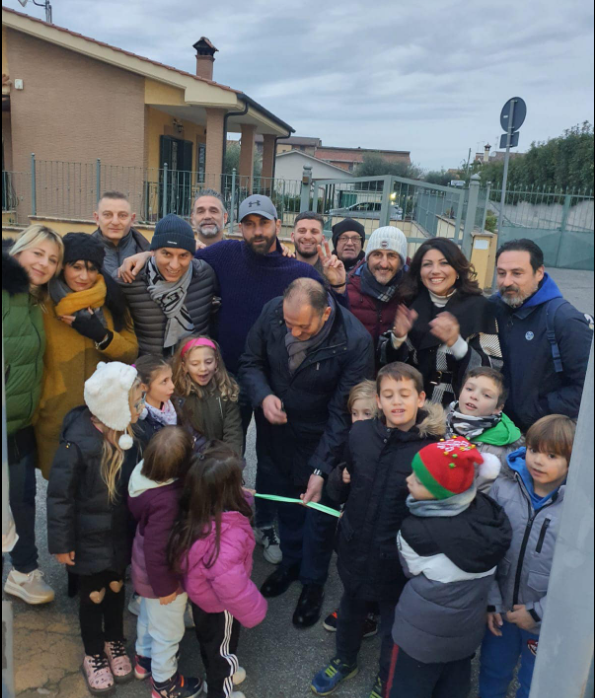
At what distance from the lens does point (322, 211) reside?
413 inches

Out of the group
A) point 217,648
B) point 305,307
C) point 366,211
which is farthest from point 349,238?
point 366,211

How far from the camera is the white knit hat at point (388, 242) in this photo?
3.09 metres

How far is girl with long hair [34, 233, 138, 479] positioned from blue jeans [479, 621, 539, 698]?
2061mm

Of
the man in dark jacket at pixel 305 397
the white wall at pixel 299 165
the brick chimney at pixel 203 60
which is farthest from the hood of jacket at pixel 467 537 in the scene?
the white wall at pixel 299 165

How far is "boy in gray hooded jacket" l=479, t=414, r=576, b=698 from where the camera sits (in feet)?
6.87

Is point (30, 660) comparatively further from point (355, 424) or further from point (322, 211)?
point (322, 211)

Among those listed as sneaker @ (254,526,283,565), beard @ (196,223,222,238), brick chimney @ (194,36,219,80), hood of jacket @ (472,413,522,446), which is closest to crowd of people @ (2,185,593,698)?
hood of jacket @ (472,413,522,446)

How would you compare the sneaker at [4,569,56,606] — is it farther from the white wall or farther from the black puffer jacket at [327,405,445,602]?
the white wall

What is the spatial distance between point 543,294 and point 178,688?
2289 millimetres

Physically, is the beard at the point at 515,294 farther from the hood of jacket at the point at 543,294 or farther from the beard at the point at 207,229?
the beard at the point at 207,229

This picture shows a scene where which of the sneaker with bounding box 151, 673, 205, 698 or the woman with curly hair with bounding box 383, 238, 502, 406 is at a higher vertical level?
the woman with curly hair with bounding box 383, 238, 502, 406

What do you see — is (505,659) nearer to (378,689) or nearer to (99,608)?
(378,689)

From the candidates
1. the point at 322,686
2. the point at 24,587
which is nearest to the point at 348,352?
the point at 322,686

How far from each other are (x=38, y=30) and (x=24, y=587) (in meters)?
13.7
